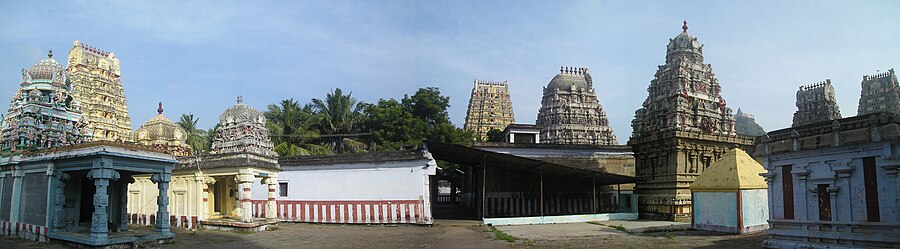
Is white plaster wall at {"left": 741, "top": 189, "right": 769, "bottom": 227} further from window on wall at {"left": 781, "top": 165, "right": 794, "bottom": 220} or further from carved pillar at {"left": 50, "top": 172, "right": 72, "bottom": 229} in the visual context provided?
carved pillar at {"left": 50, "top": 172, "right": 72, "bottom": 229}

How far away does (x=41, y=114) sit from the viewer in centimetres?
1605

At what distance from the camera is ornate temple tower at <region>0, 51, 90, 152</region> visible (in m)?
15.8

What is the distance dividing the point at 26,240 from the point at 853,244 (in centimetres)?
1875

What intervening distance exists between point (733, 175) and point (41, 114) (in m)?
20.6

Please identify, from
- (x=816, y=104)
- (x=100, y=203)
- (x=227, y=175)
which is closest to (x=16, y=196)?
(x=100, y=203)

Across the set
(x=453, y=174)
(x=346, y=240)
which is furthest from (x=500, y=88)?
(x=346, y=240)

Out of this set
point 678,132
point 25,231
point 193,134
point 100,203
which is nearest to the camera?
point 100,203

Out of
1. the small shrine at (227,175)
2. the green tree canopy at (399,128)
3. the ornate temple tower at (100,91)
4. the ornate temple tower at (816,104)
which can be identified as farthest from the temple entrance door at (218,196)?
the ornate temple tower at (816,104)

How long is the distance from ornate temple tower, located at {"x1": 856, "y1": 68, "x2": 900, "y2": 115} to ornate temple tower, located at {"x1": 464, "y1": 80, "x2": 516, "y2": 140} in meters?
37.8

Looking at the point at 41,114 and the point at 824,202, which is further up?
the point at 41,114

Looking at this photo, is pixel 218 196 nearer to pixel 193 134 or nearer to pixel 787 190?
pixel 787 190

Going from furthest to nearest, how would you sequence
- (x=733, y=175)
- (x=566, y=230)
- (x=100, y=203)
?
(x=566, y=230), (x=733, y=175), (x=100, y=203)

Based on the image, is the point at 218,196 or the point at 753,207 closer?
the point at 753,207

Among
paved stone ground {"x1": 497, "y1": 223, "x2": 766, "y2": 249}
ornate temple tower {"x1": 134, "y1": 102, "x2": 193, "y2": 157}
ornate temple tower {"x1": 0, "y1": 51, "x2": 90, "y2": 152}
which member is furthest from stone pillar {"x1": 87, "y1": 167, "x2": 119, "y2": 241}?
ornate temple tower {"x1": 134, "y1": 102, "x2": 193, "y2": 157}
